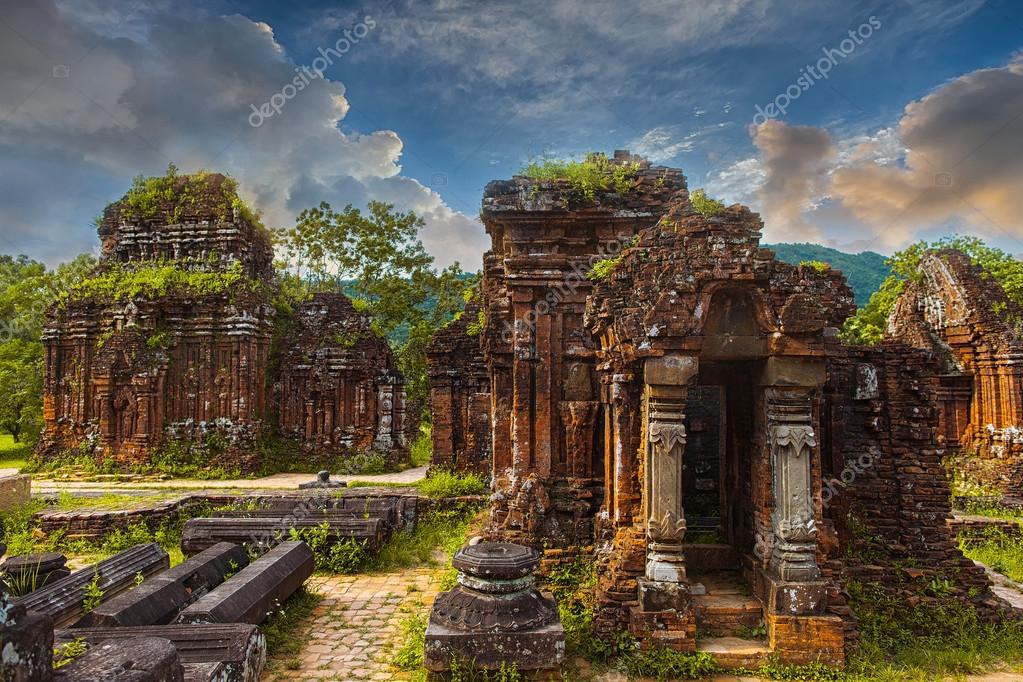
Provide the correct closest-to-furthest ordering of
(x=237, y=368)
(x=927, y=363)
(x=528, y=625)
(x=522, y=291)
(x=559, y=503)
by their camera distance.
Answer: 1. (x=528, y=625)
2. (x=927, y=363)
3. (x=559, y=503)
4. (x=522, y=291)
5. (x=237, y=368)

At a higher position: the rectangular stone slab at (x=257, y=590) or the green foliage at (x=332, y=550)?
the rectangular stone slab at (x=257, y=590)

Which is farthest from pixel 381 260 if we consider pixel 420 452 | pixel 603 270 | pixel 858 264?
pixel 858 264

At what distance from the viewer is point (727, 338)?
22.3 feet

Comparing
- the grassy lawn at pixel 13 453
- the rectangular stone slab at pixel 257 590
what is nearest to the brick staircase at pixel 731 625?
the rectangular stone slab at pixel 257 590

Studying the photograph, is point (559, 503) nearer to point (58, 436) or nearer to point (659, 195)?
point (659, 195)

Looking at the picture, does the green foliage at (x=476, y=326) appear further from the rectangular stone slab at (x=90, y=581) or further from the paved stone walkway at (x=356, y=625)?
the rectangular stone slab at (x=90, y=581)

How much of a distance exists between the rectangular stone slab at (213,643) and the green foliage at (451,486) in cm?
745

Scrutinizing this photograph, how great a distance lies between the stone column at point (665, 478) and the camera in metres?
6.33

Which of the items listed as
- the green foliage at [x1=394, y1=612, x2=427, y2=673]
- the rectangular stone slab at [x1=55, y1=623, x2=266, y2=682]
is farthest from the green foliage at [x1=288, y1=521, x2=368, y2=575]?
the rectangular stone slab at [x1=55, y1=623, x2=266, y2=682]

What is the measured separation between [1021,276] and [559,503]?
61.7 feet

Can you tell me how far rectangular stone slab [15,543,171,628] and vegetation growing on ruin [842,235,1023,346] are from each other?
17.4 m

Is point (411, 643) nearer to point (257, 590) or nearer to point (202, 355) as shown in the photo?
point (257, 590)

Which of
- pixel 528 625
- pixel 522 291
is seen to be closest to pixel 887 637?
pixel 528 625

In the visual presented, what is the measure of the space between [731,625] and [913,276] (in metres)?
16.2
